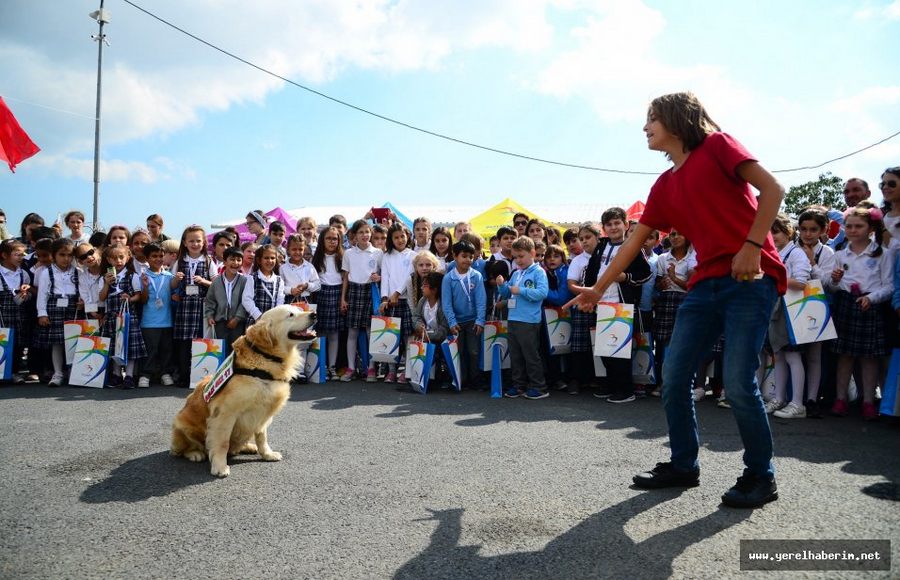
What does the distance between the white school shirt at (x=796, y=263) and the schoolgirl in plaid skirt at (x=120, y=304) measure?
802cm

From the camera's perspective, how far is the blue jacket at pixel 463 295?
23.5 feet

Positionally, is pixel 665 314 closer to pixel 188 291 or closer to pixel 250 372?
pixel 250 372

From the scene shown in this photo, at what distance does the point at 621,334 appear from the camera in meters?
6.08

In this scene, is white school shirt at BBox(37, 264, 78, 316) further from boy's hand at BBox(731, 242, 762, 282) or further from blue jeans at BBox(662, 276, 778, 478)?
boy's hand at BBox(731, 242, 762, 282)

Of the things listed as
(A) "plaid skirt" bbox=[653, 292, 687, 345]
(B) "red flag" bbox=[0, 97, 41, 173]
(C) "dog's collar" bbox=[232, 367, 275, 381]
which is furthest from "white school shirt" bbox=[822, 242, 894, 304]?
(B) "red flag" bbox=[0, 97, 41, 173]

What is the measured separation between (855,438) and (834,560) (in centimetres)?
277

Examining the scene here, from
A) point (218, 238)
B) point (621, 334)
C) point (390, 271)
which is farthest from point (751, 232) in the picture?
point (218, 238)

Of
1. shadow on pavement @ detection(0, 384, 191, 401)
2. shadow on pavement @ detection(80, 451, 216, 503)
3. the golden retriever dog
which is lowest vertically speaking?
shadow on pavement @ detection(80, 451, 216, 503)

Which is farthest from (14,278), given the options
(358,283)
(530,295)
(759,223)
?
(759,223)

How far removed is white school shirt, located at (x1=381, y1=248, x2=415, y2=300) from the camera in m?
7.78

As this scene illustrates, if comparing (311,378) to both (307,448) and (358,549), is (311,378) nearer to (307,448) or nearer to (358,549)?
(307,448)

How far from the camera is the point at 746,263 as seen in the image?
2721 mm

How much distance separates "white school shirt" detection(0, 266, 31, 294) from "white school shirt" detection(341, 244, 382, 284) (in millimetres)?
4496

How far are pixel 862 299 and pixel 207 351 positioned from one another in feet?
24.0
